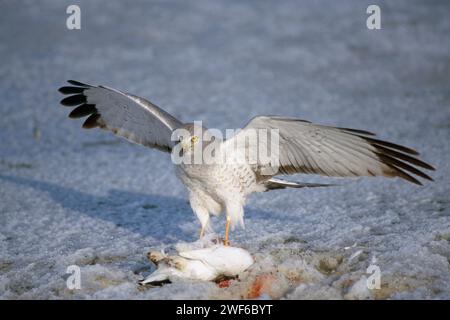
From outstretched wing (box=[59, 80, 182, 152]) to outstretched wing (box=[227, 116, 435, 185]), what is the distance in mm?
972

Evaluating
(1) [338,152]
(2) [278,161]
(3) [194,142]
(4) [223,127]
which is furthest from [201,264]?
(4) [223,127]

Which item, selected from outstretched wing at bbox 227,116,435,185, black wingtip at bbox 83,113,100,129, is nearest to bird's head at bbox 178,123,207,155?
outstretched wing at bbox 227,116,435,185

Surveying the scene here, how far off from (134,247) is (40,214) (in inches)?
51.8

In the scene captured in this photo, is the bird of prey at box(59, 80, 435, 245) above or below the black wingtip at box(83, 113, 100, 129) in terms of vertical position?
below

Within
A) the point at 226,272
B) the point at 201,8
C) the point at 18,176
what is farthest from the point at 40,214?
the point at 201,8

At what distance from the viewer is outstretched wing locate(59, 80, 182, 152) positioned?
486 centimetres

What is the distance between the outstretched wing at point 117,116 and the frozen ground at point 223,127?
0.79 m

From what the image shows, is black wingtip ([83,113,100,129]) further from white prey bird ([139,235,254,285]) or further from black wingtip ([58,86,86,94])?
white prey bird ([139,235,254,285])

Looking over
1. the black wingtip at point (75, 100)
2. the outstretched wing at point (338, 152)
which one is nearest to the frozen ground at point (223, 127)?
the outstretched wing at point (338, 152)

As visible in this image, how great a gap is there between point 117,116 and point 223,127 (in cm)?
270

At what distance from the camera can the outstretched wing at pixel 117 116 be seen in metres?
4.86

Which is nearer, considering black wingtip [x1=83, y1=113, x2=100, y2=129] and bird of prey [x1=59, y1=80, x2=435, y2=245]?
bird of prey [x1=59, y1=80, x2=435, y2=245]

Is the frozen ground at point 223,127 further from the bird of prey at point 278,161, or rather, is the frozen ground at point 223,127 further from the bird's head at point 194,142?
the bird's head at point 194,142

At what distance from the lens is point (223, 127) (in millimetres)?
7559
